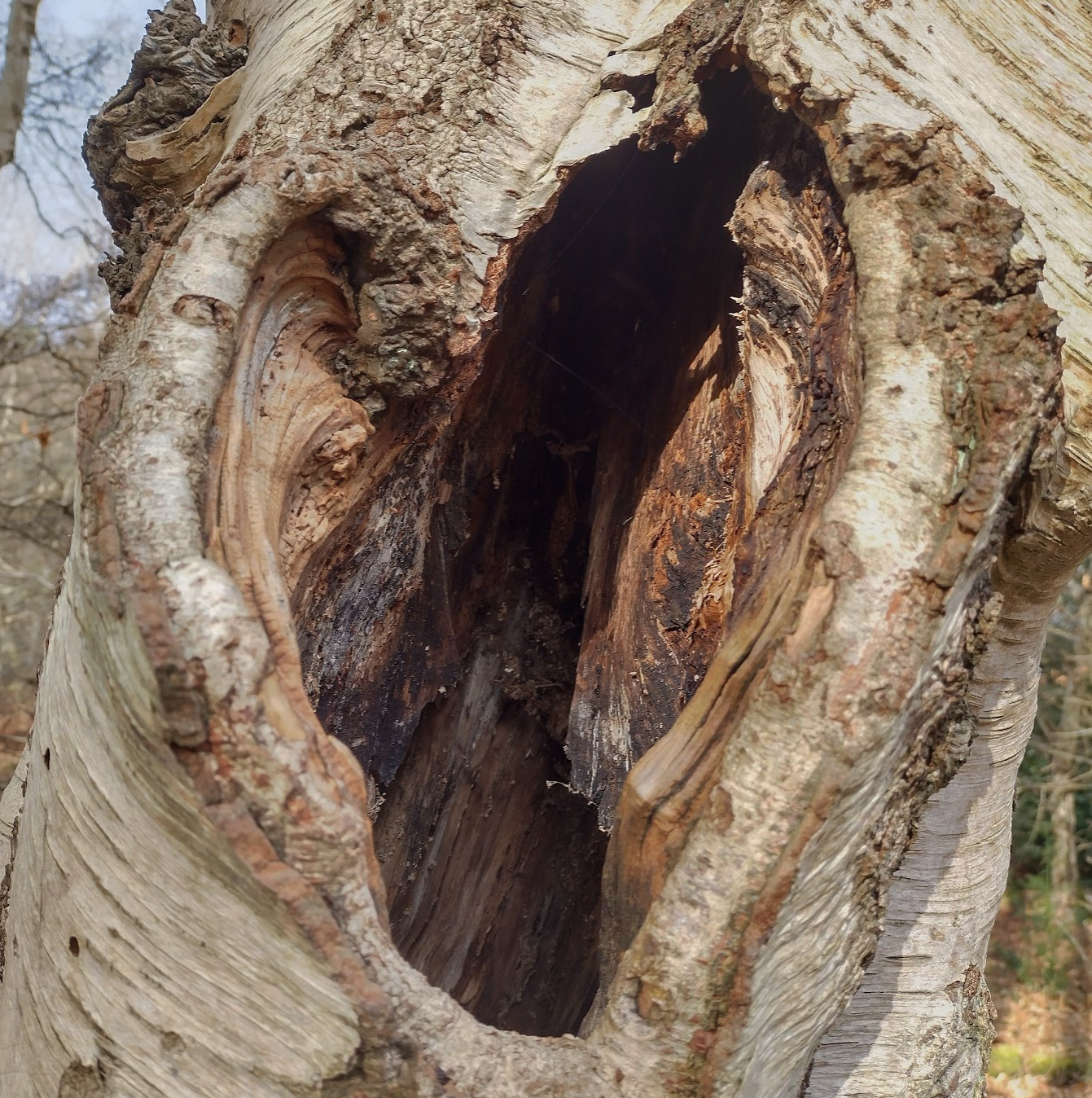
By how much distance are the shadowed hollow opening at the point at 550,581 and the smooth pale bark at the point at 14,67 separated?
5.08 m

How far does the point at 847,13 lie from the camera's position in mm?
1152

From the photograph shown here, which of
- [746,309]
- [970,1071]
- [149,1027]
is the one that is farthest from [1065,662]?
[149,1027]

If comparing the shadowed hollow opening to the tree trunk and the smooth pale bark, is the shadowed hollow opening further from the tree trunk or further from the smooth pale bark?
the smooth pale bark

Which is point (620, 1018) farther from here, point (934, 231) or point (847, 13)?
point (847, 13)

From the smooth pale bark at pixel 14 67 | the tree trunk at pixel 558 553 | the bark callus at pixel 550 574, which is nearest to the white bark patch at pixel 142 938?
the tree trunk at pixel 558 553

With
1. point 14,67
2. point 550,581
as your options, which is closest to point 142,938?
point 550,581

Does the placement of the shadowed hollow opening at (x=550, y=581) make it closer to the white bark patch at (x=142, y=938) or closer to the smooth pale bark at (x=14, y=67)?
the white bark patch at (x=142, y=938)

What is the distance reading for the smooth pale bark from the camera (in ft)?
16.5

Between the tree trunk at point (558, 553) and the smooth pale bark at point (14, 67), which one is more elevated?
the smooth pale bark at point (14, 67)

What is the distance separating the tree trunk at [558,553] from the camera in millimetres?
774

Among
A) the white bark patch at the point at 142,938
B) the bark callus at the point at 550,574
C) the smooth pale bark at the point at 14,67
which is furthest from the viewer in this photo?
the smooth pale bark at the point at 14,67

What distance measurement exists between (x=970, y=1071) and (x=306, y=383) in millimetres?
1498

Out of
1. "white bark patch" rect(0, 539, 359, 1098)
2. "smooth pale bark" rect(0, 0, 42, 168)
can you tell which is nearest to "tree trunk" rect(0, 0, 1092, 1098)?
"white bark patch" rect(0, 539, 359, 1098)

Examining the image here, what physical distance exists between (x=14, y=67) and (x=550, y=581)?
5463 mm
